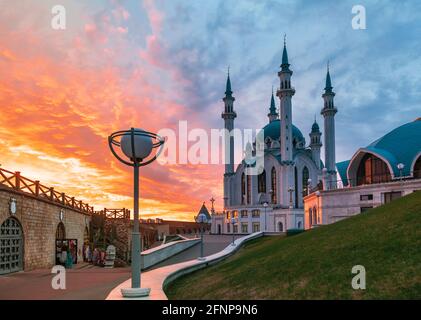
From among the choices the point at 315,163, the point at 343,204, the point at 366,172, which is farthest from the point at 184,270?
the point at 315,163

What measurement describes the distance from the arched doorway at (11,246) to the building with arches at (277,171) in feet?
178

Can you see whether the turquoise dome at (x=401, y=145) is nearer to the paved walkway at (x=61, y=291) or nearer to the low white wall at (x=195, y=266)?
the low white wall at (x=195, y=266)

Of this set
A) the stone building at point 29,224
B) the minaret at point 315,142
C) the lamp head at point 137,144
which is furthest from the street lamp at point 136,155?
the minaret at point 315,142

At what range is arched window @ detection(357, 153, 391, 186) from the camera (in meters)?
44.7

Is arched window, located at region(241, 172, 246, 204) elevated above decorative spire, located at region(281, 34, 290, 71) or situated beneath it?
situated beneath

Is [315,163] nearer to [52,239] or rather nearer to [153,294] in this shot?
[52,239]

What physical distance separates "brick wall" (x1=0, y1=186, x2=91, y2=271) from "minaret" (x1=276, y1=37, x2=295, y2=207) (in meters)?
51.4

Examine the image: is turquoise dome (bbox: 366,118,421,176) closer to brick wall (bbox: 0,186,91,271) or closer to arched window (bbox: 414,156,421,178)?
arched window (bbox: 414,156,421,178)

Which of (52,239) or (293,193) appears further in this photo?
(293,193)

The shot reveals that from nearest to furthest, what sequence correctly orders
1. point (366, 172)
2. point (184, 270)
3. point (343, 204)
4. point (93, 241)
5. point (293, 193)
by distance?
point (184, 270), point (343, 204), point (93, 241), point (366, 172), point (293, 193)

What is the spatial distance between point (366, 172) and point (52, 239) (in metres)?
35.6

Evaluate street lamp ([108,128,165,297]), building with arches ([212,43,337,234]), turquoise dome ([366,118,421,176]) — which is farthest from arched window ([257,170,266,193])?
street lamp ([108,128,165,297])

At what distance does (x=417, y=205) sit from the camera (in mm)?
16531

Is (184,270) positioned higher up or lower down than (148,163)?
lower down
